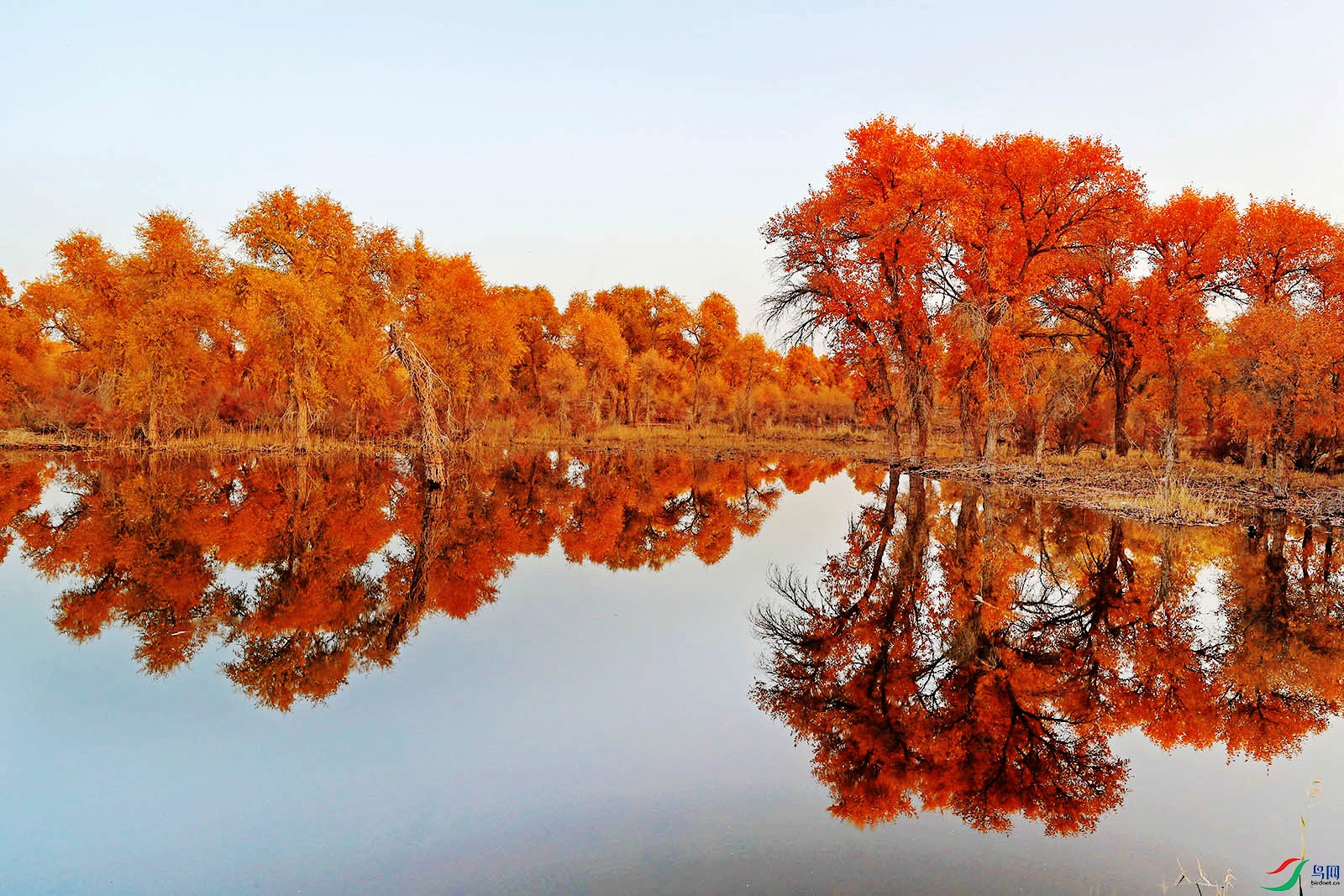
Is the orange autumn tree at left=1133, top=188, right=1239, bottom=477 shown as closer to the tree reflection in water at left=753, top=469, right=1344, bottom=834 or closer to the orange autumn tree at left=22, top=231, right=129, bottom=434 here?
the tree reflection in water at left=753, top=469, right=1344, bottom=834

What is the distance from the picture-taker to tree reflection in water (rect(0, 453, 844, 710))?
787 cm

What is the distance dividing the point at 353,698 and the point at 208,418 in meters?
35.5

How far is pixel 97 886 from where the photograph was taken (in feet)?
12.6

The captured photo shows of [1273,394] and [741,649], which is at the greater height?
[1273,394]

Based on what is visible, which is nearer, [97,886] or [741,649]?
[97,886]

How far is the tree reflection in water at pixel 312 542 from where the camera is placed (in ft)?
25.8

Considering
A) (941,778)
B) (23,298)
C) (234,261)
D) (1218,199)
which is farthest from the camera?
(23,298)

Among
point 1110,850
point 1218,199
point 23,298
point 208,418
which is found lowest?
point 1110,850

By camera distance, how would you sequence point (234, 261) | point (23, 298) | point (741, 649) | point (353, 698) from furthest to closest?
point (23, 298) < point (234, 261) < point (741, 649) < point (353, 698)

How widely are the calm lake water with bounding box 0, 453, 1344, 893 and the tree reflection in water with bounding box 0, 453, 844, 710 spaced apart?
0.08 m

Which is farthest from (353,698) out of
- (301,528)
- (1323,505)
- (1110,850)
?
(1323,505)

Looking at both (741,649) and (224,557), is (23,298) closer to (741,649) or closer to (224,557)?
(224,557)

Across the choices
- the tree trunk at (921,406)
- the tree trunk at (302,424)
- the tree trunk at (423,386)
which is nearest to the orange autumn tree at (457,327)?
the tree trunk at (302,424)

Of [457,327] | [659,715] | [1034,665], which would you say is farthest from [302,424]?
[1034,665]
